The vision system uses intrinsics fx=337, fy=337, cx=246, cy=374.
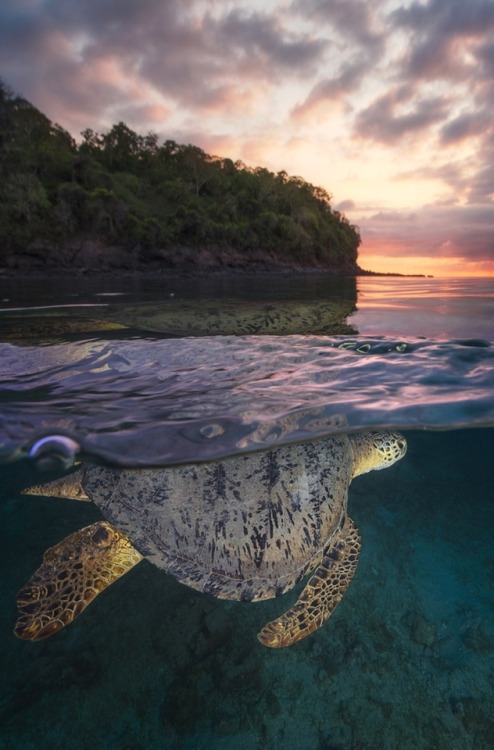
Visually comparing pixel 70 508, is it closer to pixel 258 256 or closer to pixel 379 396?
pixel 379 396

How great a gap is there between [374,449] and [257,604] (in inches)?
91.0

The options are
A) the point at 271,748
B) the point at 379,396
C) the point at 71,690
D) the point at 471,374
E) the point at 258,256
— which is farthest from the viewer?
the point at 258,256

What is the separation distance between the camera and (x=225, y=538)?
123 inches

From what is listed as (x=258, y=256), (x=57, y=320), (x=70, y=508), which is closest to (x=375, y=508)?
(x=70, y=508)

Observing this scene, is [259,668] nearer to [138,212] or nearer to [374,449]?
[374,449]

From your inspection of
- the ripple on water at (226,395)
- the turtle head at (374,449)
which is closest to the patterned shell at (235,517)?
the ripple on water at (226,395)

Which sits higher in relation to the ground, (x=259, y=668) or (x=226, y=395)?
(x=226, y=395)

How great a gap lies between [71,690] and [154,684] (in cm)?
69

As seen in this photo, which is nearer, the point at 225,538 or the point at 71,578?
the point at 225,538

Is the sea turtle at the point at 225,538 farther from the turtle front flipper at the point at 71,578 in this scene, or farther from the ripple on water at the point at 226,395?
the ripple on water at the point at 226,395

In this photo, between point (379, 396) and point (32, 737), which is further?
point (379, 396)

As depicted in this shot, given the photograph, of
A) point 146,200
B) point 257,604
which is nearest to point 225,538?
point 257,604

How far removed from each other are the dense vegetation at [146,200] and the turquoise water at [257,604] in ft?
96.2

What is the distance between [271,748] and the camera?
250cm
